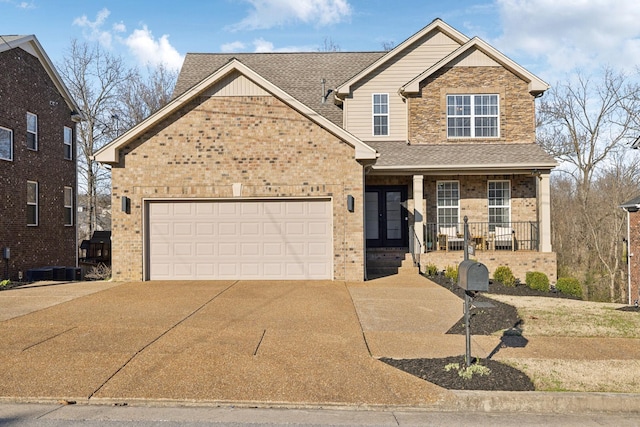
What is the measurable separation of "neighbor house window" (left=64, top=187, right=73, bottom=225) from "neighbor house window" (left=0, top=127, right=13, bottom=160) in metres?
4.35

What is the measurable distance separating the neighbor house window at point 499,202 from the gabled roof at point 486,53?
3.36 meters

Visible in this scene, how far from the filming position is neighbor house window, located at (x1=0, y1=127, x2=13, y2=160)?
1831 cm

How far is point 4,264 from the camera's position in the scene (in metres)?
17.8

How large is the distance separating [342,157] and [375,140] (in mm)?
4937

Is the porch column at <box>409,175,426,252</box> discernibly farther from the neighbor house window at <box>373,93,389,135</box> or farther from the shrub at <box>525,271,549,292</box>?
the shrub at <box>525,271,549,292</box>

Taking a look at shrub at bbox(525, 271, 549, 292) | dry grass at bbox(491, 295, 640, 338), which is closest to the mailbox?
dry grass at bbox(491, 295, 640, 338)

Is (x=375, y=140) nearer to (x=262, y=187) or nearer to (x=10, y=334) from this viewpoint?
(x=262, y=187)

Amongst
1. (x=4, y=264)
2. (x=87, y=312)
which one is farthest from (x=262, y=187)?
(x=4, y=264)

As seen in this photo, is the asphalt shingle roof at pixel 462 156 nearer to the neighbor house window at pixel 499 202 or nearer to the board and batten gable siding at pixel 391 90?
the board and batten gable siding at pixel 391 90

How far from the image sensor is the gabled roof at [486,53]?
58.8 ft

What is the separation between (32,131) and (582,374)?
2030 cm

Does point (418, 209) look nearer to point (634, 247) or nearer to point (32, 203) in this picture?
point (634, 247)

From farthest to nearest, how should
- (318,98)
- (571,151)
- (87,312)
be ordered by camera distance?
(571,151), (318,98), (87,312)

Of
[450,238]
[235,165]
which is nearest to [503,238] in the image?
[450,238]
